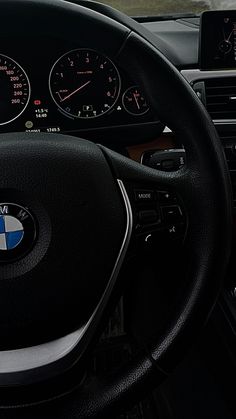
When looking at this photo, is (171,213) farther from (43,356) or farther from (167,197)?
(43,356)

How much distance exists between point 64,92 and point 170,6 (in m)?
0.62

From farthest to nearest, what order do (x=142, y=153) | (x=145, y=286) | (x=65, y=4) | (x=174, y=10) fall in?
1. (x=174, y=10)
2. (x=142, y=153)
3. (x=145, y=286)
4. (x=65, y=4)

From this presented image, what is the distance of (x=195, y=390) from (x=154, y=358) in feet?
2.37

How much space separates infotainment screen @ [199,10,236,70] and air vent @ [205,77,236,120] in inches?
2.0

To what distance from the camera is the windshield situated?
1.95 m

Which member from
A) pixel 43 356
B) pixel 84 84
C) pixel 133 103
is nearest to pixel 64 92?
pixel 84 84

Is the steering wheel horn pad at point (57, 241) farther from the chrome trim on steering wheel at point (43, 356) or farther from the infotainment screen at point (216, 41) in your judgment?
the infotainment screen at point (216, 41)

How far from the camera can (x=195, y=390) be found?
1609mm

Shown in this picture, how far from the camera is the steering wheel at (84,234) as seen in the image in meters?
0.89

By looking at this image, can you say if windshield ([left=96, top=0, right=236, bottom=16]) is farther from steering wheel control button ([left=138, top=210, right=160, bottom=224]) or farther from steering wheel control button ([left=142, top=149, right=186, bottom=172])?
steering wheel control button ([left=138, top=210, right=160, bottom=224])

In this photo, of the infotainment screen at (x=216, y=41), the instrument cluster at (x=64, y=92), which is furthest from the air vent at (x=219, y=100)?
the instrument cluster at (x=64, y=92)

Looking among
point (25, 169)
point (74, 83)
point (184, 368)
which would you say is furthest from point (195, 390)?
point (25, 169)

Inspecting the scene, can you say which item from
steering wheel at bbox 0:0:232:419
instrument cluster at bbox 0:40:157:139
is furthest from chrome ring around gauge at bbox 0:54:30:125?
steering wheel at bbox 0:0:232:419

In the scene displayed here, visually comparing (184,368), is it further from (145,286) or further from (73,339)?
(73,339)
